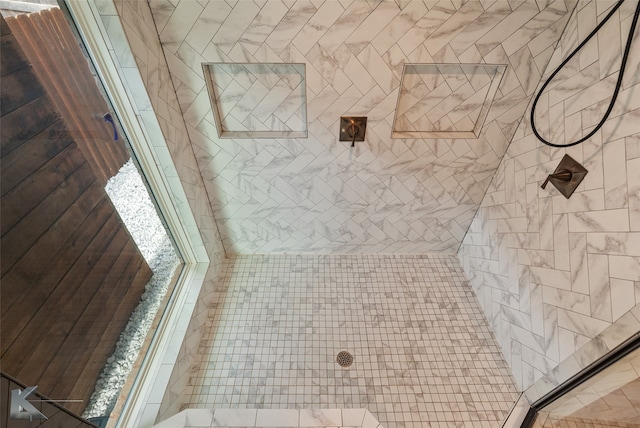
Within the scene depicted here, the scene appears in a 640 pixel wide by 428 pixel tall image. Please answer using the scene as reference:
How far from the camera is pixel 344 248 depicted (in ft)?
7.64

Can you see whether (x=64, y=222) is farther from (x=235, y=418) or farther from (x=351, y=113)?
(x=351, y=113)

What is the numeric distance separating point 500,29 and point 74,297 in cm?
218

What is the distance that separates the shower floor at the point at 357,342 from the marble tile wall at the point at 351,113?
216 mm

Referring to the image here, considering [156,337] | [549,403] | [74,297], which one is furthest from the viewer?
[156,337]

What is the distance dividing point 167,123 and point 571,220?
79.9 inches

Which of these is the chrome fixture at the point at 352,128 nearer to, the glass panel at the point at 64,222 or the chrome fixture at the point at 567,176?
the chrome fixture at the point at 567,176

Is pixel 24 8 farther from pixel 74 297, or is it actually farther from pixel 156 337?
pixel 156 337

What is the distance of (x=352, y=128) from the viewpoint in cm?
168

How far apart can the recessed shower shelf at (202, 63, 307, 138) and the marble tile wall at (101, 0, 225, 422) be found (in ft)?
0.74

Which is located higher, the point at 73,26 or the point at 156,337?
the point at 73,26

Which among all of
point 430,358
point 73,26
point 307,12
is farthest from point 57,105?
point 430,358

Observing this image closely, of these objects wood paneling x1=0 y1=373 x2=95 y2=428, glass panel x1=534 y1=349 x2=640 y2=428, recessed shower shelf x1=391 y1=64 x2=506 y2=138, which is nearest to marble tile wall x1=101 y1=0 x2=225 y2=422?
wood paneling x1=0 y1=373 x2=95 y2=428

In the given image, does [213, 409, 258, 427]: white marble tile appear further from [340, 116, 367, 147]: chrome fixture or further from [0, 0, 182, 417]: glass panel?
[340, 116, 367, 147]: chrome fixture

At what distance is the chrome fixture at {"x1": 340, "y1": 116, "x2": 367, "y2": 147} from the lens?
1.66 m
